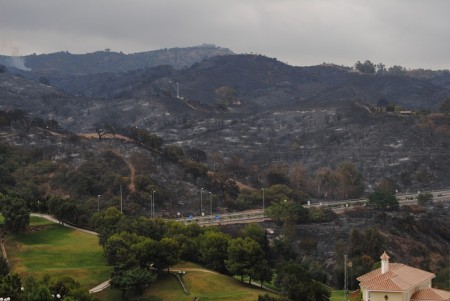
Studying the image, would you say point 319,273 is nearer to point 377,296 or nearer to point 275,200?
point 377,296

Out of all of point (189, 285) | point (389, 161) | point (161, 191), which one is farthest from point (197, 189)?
point (189, 285)

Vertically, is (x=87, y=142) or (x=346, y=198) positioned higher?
(x=87, y=142)

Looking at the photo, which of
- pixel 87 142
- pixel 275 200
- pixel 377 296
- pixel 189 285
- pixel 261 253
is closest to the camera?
pixel 377 296

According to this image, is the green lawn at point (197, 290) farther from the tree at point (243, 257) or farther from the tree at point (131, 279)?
the tree at point (243, 257)

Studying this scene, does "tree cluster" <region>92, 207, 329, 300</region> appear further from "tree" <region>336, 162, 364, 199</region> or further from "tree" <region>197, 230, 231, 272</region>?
"tree" <region>336, 162, 364, 199</region>

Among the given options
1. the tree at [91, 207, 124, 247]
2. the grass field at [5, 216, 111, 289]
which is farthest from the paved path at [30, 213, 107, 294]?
the tree at [91, 207, 124, 247]

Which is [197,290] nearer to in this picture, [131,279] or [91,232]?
[131,279]

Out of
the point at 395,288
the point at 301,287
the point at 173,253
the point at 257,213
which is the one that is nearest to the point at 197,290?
the point at 173,253
